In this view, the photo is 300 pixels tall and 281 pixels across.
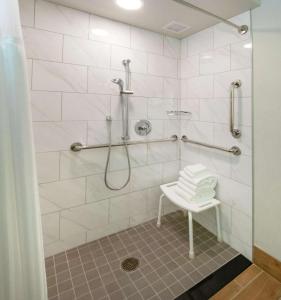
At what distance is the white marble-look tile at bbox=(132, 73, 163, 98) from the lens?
1796 mm

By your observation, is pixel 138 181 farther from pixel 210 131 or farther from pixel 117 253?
pixel 210 131

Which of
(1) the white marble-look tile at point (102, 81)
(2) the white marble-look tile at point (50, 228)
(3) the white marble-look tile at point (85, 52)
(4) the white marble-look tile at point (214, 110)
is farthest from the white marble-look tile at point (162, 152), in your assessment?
(2) the white marble-look tile at point (50, 228)

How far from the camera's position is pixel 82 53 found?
1.52 meters

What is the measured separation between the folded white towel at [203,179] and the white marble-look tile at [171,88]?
84 cm

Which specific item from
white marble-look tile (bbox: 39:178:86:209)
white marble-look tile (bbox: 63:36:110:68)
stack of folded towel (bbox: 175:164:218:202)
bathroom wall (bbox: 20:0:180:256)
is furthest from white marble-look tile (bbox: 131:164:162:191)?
white marble-look tile (bbox: 63:36:110:68)

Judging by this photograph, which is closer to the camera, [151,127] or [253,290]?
[253,290]

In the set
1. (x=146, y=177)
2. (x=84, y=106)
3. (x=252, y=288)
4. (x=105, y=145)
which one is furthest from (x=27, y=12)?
(x=252, y=288)

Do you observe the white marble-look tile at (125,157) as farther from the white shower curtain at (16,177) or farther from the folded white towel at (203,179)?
the white shower curtain at (16,177)

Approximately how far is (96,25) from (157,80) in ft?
2.35

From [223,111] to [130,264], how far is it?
1484mm

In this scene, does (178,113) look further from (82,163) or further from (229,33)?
(82,163)

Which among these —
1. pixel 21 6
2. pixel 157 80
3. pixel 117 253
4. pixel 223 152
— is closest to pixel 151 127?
pixel 157 80

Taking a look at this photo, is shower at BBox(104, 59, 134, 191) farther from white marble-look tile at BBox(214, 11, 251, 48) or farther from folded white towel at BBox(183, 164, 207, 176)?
white marble-look tile at BBox(214, 11, 251, 48)

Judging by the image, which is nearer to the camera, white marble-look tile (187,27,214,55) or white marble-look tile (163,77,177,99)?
white marble-look tile (187,27,214,55)
